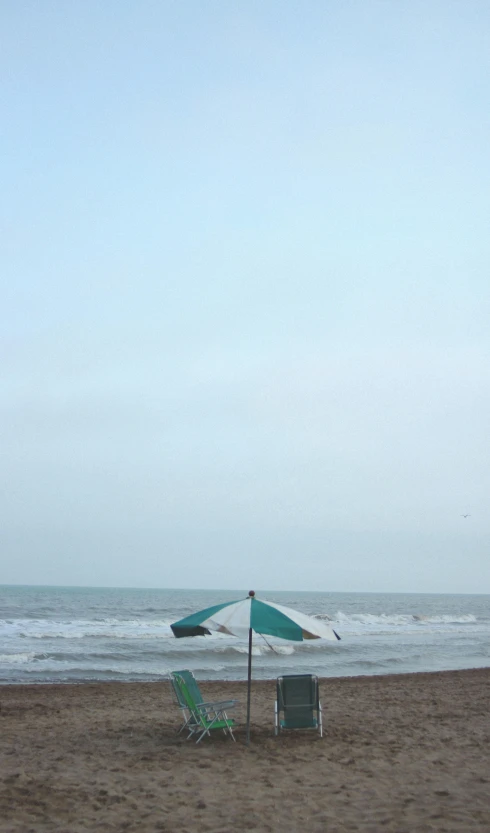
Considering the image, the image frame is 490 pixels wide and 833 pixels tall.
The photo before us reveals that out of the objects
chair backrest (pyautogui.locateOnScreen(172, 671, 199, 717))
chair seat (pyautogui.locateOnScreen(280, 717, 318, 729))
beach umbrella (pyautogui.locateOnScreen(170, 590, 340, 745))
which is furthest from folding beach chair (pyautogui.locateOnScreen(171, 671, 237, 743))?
chair seat (pyautogui.locateOnScreen(280, 717, 318, 729))

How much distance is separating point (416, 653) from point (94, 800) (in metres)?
20.1

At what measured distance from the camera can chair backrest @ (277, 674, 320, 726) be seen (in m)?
8.23

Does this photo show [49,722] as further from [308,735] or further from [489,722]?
[489,722]

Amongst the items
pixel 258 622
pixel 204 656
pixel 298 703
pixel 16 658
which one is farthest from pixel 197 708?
pixel 204 656

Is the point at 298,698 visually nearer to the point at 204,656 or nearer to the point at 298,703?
the point at 298,703

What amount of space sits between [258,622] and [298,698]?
5.09ft

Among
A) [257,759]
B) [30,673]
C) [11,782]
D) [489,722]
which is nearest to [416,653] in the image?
[30,673]

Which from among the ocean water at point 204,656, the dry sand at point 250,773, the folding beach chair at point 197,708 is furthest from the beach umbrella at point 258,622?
the ocean water at point 204,656

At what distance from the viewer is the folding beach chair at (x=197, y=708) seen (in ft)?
26.9

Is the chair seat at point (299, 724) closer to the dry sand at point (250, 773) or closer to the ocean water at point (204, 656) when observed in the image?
the dry sand at point (250, 773)

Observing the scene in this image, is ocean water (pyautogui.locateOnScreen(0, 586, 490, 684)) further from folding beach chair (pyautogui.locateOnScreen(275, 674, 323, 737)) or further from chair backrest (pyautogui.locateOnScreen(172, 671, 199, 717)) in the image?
folding beach chair (pyautogui.locateOnScreen(275, 674, 323, 737))

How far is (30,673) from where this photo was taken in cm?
1777

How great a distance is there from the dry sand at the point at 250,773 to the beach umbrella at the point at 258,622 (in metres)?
1.12

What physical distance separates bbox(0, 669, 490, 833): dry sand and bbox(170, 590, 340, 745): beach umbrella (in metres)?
1.12
